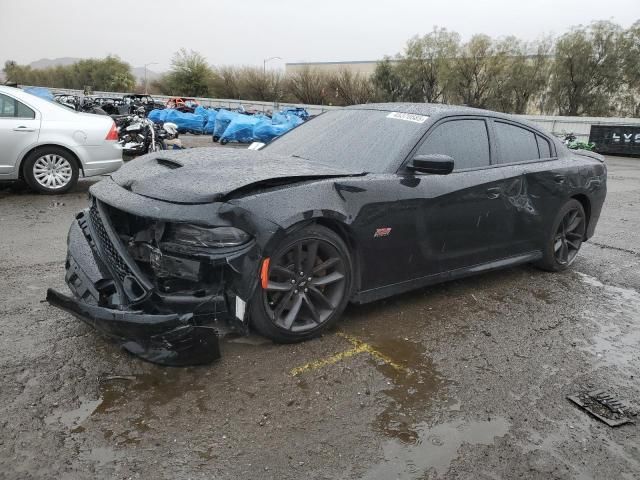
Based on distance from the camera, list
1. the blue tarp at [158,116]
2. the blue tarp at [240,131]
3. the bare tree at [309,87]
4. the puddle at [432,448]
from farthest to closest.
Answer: the bare tree at [309,87]
the blue tarp at [158,116]
the blue tarp at [240,131]
the puddle at [432,448]

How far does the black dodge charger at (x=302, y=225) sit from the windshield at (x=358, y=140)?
0.05 ft

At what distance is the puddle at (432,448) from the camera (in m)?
2.39

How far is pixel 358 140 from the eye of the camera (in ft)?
13.7

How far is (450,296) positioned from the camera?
459 cm

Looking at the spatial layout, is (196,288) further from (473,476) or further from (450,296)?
(450,296)

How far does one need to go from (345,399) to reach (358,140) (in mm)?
2064

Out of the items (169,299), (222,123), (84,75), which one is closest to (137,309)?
(169,299)

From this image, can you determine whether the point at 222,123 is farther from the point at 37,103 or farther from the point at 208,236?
the point at 208,236

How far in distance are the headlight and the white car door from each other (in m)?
5.88

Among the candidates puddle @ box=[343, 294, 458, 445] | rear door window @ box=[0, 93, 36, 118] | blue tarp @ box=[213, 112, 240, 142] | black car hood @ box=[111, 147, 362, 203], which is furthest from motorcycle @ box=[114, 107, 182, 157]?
puddle @ box=[343, 294, 458, 445]

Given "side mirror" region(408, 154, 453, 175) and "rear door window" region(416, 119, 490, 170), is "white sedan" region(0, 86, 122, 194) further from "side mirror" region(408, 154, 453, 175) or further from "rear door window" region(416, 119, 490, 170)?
"side mirror" region(408, 154, 453, 175)

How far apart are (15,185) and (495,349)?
8232mm

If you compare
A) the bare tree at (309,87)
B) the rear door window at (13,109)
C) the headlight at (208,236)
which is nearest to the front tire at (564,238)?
the headlight at (208,236)

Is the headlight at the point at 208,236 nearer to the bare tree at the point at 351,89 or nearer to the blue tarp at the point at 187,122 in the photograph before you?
the blue tarp at the point at 187,122
